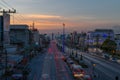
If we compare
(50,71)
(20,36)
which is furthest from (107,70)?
(20,36)

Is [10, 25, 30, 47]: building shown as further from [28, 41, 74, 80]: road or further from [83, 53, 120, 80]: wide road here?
[83, 53, 120, 80]: wide road

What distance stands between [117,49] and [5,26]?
4678 centimetres

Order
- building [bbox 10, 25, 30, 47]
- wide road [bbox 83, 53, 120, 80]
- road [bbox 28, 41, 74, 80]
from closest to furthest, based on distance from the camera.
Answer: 1. road [bbox 28, 41, 74, 80]
2. wide road [bbox 83, 53, 120, 80]
3. building [bbox 10, 25, 30, 47]

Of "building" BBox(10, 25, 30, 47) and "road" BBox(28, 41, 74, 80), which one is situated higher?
"building" BBox(10, 25, 30, 47)

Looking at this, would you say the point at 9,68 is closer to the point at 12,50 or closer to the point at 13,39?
the point at 12,50

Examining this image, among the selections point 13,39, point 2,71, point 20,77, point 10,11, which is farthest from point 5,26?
point 13,39

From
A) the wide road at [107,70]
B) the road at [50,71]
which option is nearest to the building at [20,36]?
the road at [50,71]

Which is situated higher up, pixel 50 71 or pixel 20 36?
pixel 20 36

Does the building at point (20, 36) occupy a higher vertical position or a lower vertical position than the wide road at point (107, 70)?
higher

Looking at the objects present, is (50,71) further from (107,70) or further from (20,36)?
(20,36)

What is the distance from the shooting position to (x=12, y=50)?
60250mm

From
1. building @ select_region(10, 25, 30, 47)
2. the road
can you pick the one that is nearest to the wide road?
the road

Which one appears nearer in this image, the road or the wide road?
the road

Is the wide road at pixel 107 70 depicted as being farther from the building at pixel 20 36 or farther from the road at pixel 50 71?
the building at pixel 20 36
